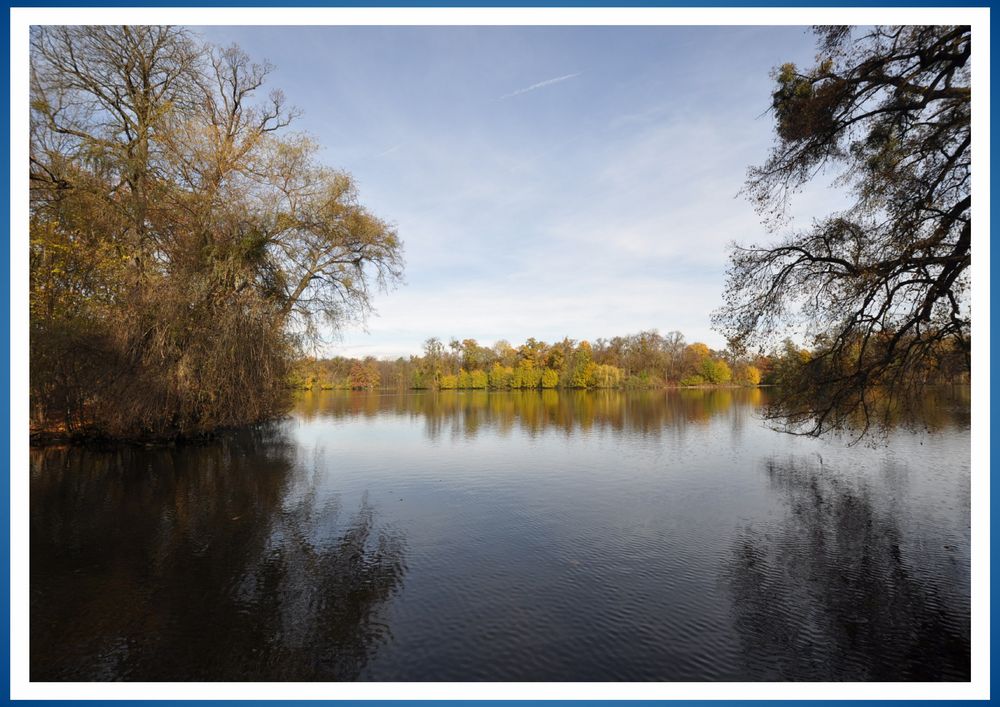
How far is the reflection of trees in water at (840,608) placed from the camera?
4.02 m

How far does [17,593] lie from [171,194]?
1060 cm

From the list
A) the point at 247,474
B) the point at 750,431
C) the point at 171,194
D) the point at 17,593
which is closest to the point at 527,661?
the point at 17,593

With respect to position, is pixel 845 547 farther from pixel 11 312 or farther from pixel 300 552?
pixel 11 312

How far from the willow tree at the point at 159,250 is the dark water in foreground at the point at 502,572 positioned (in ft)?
8.47

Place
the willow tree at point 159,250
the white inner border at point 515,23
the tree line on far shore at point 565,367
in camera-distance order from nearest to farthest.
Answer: the white inner border at point 515,23 → the willow tree at point 159,250 → the tree line on far shore at point 565,367

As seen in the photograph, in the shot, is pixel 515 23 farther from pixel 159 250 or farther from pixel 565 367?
pixel 565 367

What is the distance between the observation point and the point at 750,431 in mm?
19953

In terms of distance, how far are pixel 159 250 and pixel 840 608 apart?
1576cm

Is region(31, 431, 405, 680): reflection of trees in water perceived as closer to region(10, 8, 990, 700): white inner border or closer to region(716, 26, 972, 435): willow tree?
region(10, 8, 990, 700): white inner border

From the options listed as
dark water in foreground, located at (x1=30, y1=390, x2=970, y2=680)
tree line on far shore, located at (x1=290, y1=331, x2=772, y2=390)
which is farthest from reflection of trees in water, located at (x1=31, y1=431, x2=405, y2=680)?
tree line on far shore, located at (x1=290, y1=331, x2=772, y2=390)

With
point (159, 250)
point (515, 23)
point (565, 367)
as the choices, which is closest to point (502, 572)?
point (515, 23)

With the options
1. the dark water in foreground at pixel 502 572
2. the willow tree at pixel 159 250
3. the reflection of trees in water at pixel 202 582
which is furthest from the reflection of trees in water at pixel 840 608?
the willow tree at pixel 159 250

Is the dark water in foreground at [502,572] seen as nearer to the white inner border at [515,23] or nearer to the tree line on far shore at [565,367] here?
the white inner border at [515,23]

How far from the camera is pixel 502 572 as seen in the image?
19.4ft
